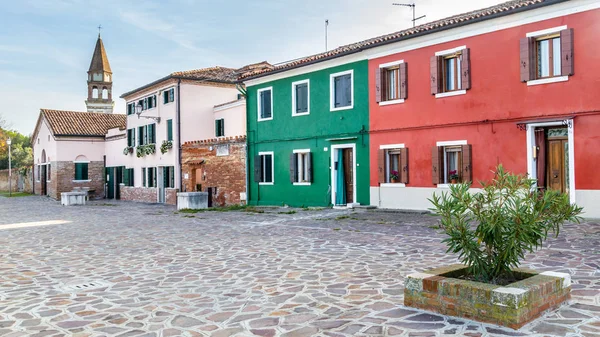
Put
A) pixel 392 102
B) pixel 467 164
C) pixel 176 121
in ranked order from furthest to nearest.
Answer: pixel 176 121 → pixel 392 102 → pixel 467 164

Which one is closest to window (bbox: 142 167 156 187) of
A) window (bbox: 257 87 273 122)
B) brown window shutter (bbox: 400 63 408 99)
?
window (bbox: 257 87 273 122)

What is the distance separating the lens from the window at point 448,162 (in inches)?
603

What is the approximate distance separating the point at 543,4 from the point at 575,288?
32.0ft

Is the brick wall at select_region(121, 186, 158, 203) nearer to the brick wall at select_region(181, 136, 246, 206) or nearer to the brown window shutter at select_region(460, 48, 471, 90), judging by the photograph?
the brick wall at select_region(181, 136, 246, 206)

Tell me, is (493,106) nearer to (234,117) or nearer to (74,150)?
(234,117)

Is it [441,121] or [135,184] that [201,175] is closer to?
[135,184]

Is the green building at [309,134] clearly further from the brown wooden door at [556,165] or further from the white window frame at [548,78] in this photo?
the brown wooden door at [556,165]

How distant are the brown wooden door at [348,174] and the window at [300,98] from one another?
2.45 metres

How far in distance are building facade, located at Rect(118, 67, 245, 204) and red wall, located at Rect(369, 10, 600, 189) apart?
10.4 m

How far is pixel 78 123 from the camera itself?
37188 millimetres

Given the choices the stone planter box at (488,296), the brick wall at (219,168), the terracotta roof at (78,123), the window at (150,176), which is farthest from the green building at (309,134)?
the terracotta roof at (78,123)

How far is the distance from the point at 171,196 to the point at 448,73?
17.1m

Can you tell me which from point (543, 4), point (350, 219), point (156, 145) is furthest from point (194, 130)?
point (543, 4)

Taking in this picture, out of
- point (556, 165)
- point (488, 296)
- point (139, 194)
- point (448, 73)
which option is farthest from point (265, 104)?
point (488, 296)
